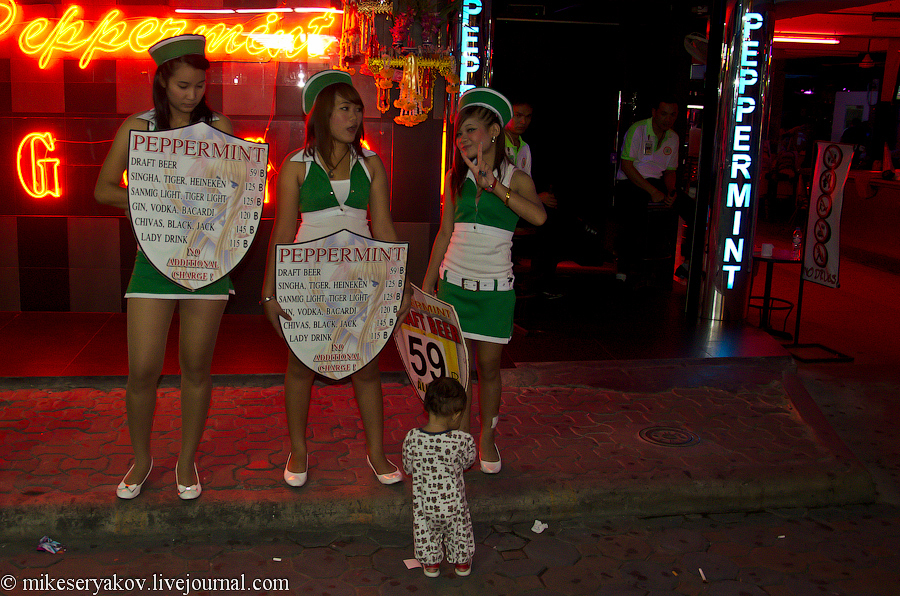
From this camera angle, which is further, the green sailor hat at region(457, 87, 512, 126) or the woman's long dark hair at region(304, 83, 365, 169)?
the green sailor hat at region(457, 87, 512, 126)

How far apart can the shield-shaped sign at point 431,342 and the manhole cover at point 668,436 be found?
5.02ft

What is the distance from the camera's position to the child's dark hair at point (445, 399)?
10.8ft

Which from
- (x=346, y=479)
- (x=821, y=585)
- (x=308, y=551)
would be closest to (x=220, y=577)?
(x=308, y=551)

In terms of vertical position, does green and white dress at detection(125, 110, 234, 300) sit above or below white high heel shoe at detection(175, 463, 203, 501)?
above

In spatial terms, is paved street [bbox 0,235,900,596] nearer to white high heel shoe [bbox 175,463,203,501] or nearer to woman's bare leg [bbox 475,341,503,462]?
white high heel shoe [bbox 175,463,203,501]

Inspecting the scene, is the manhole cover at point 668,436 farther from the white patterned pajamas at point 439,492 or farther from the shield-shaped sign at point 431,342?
the white patterned pajamas at point 439,492

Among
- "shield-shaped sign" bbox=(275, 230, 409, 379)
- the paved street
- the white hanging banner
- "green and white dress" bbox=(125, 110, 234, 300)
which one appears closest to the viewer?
the paved street

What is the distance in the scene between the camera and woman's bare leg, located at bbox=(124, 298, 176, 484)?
3.59 metres

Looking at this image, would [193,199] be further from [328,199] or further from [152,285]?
[328,199]

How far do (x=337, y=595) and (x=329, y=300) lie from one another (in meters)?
1.29

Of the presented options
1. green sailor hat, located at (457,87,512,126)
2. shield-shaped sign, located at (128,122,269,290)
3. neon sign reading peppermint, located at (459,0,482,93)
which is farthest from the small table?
shield-shaped sign, located at (128,122,269,290)

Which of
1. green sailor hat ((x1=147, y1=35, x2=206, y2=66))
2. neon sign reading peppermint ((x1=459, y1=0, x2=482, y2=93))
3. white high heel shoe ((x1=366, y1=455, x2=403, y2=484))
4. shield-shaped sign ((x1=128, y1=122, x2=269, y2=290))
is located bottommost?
white high heel shoe ((x1=366, y1=455, x2=403, y2=484))

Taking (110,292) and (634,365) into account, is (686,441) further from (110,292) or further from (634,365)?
(110,292)

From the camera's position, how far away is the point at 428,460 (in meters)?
3.31
